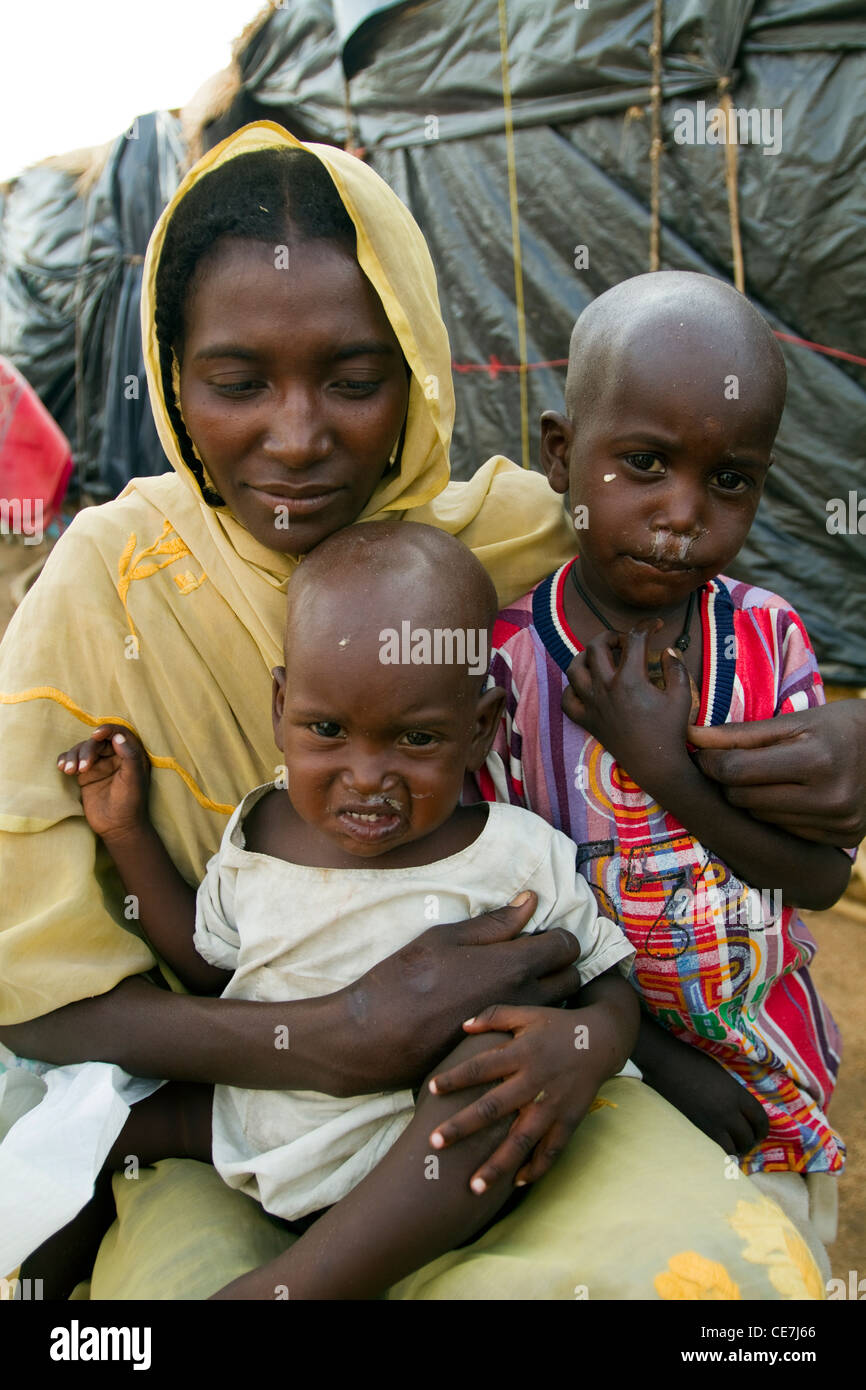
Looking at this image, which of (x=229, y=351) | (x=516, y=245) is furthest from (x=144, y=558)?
(x=516, y=245)

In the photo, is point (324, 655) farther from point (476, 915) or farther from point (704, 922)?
point (704, 922)

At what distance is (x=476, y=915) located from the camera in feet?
5.04

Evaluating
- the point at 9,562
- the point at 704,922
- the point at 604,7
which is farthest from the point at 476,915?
the point at 9,562

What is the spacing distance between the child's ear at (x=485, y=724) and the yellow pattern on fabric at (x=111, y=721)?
0.41 metres

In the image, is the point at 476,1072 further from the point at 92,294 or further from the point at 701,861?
the point at 92,294

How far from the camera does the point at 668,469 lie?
158cm

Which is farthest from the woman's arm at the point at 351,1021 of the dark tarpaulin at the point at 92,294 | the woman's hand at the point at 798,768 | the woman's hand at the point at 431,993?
the dark tarpaulin at the point at 92,294

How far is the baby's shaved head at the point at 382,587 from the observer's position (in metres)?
1.46

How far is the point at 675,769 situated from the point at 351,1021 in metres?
0.56

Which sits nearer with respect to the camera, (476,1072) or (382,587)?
(476,1072)

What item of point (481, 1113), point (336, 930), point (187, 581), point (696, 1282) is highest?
point (187, 581)

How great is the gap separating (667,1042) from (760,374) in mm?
1019

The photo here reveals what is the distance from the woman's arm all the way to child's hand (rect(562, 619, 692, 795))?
0.26 m

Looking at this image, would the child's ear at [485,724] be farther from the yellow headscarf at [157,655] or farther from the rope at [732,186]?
the rope at [732,186]
